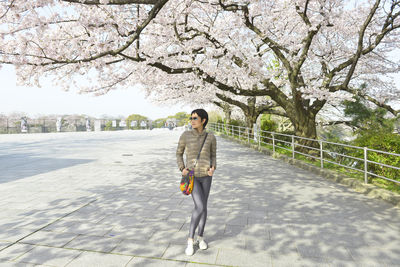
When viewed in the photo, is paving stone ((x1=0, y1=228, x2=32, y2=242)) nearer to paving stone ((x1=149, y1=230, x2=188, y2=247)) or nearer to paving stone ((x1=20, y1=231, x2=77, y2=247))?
paving stone ((x1=20, y1=231, x2=77, y2=247))

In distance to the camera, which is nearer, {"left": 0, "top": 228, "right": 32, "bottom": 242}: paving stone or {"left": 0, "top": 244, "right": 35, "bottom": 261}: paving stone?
{"left": 0, "top": 244, "right": 35, "bottom": 261}: paving stone

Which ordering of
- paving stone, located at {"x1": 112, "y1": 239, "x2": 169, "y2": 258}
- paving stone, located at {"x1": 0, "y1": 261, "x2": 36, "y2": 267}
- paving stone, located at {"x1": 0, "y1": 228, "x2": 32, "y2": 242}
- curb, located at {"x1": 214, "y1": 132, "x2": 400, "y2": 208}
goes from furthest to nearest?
curb, located at {"x1": 214, "y1": 132, "x2": 400, "y2": 208}
paving stone, located at {"x1": 0, "y1": 228, "x2": 32, "y2": 242}
paving stone, located at {"x1": 112, "y1": 239, "x2": 169, "y2": 258}
paving stone, located at {"x1": 0, "y1": 261, "x2": 36, "y2": 267}

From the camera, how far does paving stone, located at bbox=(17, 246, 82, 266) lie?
3204 millimetres

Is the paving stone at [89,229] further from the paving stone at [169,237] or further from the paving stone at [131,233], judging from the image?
the paving stone at [169,237]

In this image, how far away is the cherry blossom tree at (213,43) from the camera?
809cm

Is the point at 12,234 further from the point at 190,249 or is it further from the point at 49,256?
the point at 190,249

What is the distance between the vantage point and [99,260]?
323cm

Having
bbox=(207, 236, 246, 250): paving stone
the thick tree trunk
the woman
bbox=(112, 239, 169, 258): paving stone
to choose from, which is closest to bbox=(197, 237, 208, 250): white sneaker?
the woman

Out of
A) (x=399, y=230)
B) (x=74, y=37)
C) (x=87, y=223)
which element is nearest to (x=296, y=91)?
(x=399, y=230)

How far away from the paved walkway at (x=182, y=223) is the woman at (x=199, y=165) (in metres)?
0.39

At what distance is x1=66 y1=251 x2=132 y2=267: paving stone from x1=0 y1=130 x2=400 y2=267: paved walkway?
0.04 ft

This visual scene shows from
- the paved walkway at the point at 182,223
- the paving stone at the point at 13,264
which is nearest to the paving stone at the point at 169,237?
the paved walkway at the point at 182,223

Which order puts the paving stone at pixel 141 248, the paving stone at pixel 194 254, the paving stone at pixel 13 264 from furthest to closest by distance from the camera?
the paving stone at pixel 141 248
the paving stone at pixel 194 254
the paving stone at pixel 13 264

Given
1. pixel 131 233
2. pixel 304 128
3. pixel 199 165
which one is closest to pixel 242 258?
pixel 199 165
